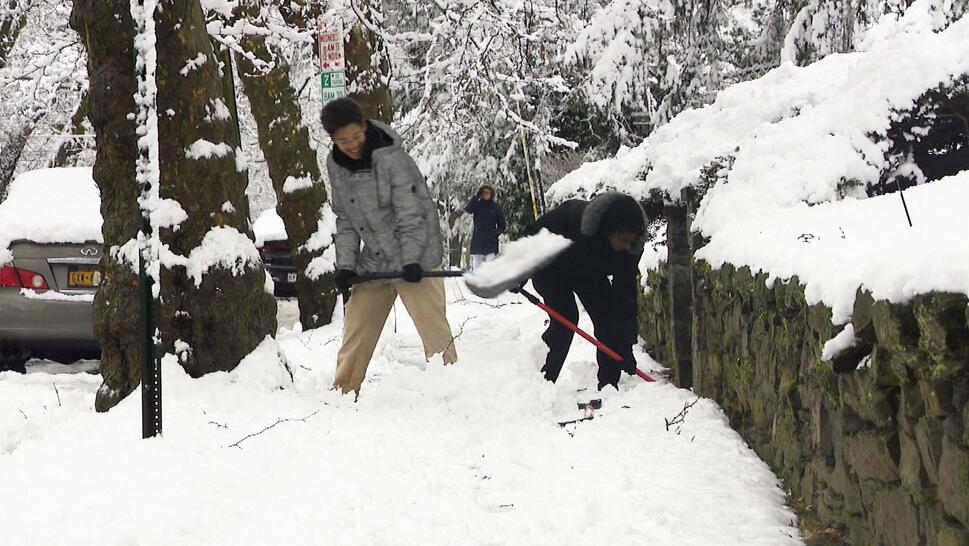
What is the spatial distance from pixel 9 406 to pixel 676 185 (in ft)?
15.1

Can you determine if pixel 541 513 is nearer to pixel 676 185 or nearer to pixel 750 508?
pixel 750 508

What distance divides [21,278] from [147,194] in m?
3.66

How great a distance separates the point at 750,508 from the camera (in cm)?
375

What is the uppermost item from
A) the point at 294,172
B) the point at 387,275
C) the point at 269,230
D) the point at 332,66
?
the point at 332,66

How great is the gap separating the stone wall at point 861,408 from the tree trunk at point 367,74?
18.3 feet

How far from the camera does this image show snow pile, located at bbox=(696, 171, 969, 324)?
2.31 metres

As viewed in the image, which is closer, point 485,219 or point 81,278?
point 81,278

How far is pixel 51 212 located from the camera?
7410mm

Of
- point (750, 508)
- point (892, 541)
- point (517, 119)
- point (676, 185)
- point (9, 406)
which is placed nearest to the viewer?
point (892, 541)

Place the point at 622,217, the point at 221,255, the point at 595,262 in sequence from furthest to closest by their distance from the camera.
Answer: the point at 595,262
the point at 622,217
the point at 221,255

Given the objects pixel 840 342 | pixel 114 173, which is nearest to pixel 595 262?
pixel 114 173

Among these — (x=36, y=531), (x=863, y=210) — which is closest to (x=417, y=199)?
(x=863, y=210)

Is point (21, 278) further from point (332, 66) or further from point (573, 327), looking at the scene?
point (573, 327)

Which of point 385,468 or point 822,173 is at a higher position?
point 822,173
